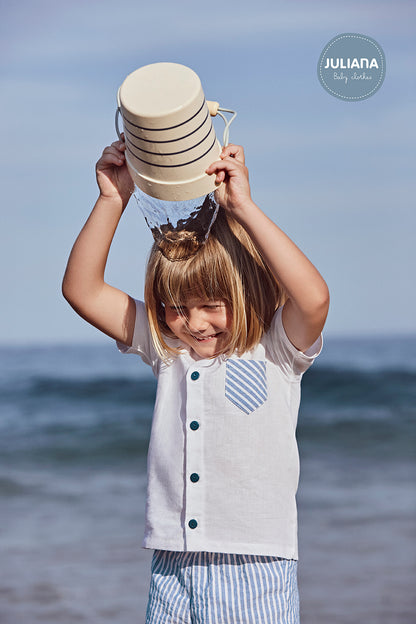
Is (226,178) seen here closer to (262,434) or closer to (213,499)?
(262,434)

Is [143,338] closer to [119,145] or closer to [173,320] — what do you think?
[173,320]

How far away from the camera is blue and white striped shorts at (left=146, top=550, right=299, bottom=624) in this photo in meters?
1.77

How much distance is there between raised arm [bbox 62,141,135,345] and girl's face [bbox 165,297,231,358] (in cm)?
18

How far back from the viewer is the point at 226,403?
1.85 m

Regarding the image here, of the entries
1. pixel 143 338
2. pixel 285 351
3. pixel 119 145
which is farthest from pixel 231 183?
pixel 143 338

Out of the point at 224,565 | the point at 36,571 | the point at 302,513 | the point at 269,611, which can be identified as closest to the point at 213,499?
the point at 224,565

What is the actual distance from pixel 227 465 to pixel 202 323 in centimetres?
33

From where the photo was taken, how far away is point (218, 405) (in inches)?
72.8

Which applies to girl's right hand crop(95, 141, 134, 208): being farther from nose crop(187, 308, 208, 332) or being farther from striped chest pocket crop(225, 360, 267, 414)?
striped chest pocket crop(225, 360, 267, 414)

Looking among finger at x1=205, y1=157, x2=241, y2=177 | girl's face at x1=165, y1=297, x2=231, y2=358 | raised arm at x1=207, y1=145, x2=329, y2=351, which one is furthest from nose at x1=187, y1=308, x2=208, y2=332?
finger at x1=205, y1=157, x2=241, y2=177

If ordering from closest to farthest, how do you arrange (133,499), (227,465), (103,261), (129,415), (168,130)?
(168,130) → (227,465) → (103,261) → (133,499) → (129,415)

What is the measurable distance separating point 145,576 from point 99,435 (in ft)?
14.9

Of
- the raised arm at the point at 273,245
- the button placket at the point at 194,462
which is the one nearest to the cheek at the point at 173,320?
the button placket at the point at 194,462

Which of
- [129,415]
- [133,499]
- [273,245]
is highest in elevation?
[129,415]
